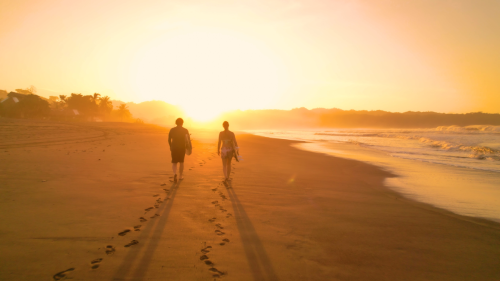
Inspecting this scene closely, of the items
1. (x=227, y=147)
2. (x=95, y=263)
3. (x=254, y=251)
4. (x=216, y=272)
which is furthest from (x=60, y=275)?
(x=227, y=147)

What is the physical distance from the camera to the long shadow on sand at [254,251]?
3177 mm

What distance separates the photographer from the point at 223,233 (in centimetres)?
431

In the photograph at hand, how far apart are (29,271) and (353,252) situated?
423 cm

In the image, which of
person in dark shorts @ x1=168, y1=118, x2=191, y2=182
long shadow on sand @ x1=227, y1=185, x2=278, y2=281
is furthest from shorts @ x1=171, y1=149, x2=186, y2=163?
long shadow on sand @ x1=227, y1=185, x2=278, y2=281

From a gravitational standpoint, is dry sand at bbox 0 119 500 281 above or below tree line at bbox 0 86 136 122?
below

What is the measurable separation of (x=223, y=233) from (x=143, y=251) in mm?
1283

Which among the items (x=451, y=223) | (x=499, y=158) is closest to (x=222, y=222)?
(x=451, y=223)

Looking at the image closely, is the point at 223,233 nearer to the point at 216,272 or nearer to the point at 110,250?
the point at 216,272

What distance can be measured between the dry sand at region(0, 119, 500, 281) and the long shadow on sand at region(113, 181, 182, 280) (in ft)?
0.06

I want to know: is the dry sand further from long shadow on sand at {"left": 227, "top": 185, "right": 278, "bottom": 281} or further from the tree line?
the tree line

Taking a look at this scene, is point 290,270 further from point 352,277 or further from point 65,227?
point 65,227

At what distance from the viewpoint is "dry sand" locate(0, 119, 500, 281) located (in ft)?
10.6

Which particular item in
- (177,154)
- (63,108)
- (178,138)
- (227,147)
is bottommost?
(177,154)

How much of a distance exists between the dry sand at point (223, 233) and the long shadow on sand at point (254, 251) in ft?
0.06
